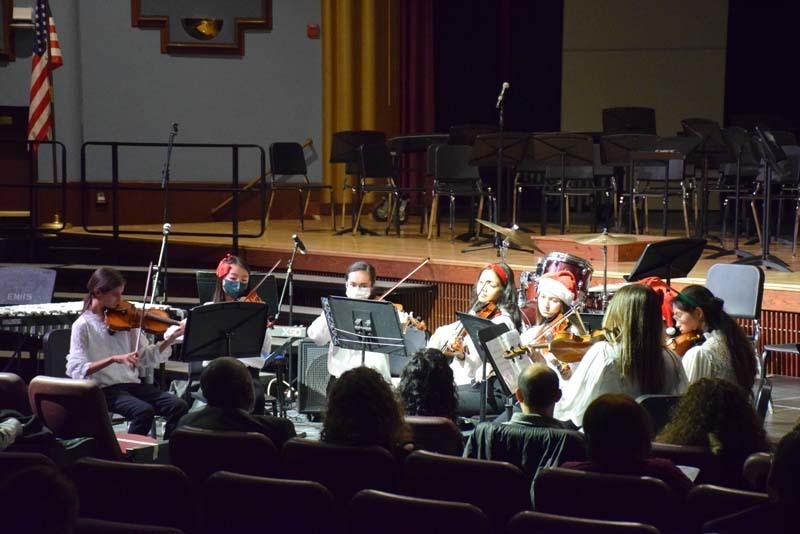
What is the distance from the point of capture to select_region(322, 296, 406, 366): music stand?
19.8ft

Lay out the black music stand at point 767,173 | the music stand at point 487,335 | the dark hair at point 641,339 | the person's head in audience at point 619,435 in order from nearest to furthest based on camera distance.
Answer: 1. the person's head in audience at point 619,435
2. the dark hair at point 641,339
3. the music stand at point 487,335
4. the black music stand at point 767,173

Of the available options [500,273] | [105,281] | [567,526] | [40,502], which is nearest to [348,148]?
[500,273]

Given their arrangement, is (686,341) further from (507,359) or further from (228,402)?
(228,402)

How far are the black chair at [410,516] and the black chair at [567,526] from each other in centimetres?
→ 12

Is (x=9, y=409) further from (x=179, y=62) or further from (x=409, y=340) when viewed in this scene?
(x=179, y=62)

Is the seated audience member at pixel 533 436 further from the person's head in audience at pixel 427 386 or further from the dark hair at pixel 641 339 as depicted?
the dark hair at pixel 641 339

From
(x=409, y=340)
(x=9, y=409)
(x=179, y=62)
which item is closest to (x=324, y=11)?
(x=179, y=62)

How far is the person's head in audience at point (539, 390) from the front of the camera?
3990 mm

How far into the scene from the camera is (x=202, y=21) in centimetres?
1230

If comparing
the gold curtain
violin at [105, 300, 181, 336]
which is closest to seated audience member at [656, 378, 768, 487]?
violin at [105, 300, 181, 336]

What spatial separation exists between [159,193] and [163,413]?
6459 mm

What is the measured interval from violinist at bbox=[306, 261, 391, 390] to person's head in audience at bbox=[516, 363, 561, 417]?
8.76 ft

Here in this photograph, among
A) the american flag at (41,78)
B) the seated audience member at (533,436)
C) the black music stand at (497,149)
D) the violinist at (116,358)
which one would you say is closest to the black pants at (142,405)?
the violinist at (116,358)

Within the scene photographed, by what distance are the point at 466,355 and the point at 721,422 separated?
265cm
